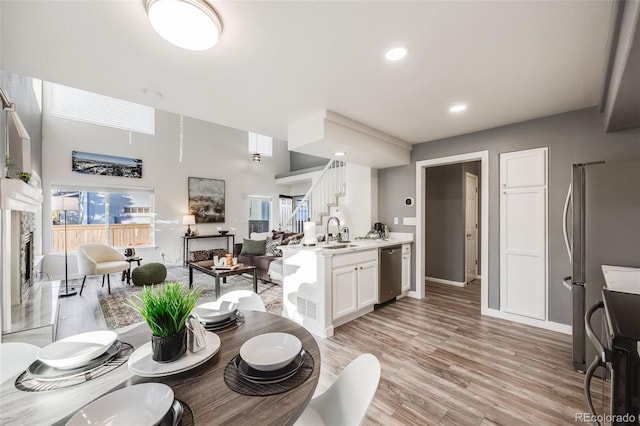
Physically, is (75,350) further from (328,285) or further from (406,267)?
(406,267)

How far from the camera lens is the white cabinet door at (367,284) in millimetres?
3205

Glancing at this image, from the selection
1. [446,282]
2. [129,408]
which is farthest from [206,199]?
[129,408]

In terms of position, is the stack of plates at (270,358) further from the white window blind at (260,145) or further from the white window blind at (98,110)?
the white window blind at (260,145)

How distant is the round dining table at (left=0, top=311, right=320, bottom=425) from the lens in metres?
0.73

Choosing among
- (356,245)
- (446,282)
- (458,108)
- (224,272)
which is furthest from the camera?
(446,282)

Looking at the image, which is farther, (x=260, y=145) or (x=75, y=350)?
(x=260, y=145)

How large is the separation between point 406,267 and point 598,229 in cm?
235

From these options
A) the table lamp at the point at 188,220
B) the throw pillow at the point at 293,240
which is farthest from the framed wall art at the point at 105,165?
the throw pillow at the point at 293,240

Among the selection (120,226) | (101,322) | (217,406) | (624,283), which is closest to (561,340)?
(624,283)

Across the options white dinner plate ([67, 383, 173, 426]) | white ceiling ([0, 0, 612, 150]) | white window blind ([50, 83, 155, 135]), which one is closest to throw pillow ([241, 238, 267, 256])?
white ceiling ([0, 0, 612, 150])

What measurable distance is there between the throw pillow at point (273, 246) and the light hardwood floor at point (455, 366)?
2722mm

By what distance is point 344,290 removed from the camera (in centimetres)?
299

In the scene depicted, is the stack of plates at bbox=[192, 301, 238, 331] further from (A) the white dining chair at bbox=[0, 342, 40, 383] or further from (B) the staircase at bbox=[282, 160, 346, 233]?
(B) the staircase at bbox=[282, 160, 346, 233]

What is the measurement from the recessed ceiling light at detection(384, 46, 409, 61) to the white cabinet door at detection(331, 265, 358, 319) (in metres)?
2.08
